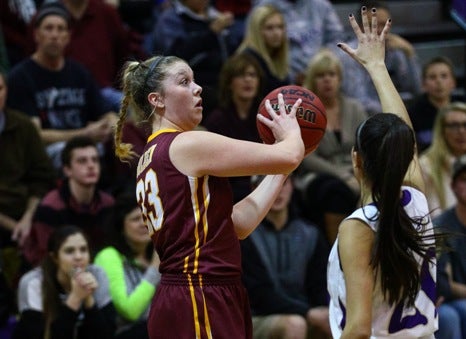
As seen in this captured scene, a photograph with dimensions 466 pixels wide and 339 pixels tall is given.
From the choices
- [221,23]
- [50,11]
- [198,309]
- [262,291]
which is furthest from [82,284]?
[221,23]

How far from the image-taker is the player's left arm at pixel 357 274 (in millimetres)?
3324

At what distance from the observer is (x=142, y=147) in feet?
23.9

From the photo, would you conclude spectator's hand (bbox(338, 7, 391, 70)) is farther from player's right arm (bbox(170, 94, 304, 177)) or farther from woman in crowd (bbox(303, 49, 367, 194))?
woman in crowd (bbox(303, 49, 367, 194))

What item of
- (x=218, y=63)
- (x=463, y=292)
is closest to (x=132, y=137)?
(x=218, y=63)

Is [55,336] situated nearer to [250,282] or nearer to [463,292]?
[250,282]

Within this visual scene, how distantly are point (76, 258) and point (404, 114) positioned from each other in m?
2.72

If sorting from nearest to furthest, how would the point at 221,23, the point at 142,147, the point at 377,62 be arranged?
the point at 377,62
the point at 142,147
the point at 221,23

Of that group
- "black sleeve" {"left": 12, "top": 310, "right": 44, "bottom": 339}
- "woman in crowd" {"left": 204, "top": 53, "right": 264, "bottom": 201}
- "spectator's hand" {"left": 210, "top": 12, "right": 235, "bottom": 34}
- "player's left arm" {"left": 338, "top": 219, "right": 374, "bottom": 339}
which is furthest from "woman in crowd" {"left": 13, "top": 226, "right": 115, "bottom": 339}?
"spectator's hand" {"left": 210, "top": 12, "right": 235, "bottom": 34}

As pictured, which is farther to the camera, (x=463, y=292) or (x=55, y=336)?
(x=463, y=292)

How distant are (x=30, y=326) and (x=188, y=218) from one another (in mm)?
2651

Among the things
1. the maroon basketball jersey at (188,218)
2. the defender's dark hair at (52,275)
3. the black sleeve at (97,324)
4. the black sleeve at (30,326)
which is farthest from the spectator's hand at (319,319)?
the maroon basketball jersey at (188,218)

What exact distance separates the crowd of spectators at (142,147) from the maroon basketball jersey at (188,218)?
2271 millimetres

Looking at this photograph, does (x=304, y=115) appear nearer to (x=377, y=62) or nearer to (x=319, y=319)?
(x=377, y=62)

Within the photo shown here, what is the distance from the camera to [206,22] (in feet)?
28.1
